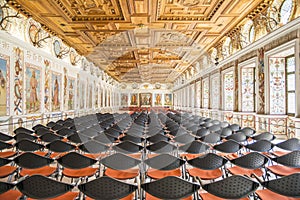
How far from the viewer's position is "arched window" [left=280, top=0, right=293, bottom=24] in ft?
21.6

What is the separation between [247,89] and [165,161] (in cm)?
904

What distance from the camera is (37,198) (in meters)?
2.25

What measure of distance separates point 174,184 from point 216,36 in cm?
1067

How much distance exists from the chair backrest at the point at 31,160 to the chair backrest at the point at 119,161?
852 millimetres

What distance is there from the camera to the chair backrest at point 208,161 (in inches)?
123

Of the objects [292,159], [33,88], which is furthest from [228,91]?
[33,88]

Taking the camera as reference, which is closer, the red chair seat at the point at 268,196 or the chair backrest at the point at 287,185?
the chair backrest at the point at 287,185

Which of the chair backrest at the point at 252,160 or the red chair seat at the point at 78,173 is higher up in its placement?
the chair backrest at the point at 252,160

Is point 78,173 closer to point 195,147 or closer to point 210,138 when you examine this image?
point 195,147

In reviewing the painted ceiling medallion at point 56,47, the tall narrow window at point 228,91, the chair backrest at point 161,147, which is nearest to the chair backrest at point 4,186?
the chair backrest at point 161,147

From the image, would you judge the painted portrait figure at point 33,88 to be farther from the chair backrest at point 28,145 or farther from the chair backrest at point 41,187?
the chair backrest at point 41,187

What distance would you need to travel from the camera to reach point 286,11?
269 inches

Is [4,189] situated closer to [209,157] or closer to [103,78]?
[209,157]

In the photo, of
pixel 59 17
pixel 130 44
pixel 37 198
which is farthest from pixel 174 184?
pixel 130 44
